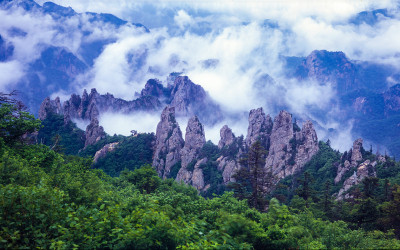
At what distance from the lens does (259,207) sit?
29.8 meters

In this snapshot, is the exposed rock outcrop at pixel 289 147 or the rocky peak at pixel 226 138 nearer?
the exposed rock outcrop at pixel 289 147

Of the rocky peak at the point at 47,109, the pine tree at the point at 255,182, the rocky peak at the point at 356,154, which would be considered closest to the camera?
the pine tree at the point at 255,182

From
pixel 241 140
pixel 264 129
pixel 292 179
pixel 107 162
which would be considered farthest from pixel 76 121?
pixel 292 179

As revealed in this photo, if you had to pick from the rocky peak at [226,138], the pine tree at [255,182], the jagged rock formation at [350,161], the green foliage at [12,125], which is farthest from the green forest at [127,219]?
the rocky peak at [226,138]

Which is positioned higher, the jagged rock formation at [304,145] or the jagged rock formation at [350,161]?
the jagged rock formation at [304,145]

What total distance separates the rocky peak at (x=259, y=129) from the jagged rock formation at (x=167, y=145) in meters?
32.0

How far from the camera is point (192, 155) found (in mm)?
123438

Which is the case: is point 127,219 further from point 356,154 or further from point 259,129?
point 259,129

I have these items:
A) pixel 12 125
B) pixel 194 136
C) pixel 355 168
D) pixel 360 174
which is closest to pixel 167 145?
pixel 194 136

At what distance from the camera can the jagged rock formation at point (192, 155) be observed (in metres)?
110

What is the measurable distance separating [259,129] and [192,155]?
31.7m

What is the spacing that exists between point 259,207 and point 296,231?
56.2 feet

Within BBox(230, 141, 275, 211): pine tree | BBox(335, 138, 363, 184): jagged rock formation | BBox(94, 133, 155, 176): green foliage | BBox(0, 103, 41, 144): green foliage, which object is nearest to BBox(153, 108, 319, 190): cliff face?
BBox(94, 133, 155, 176): green foliage

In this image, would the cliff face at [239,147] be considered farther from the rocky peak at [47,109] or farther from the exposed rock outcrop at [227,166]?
the rocky peak at [47,109]
